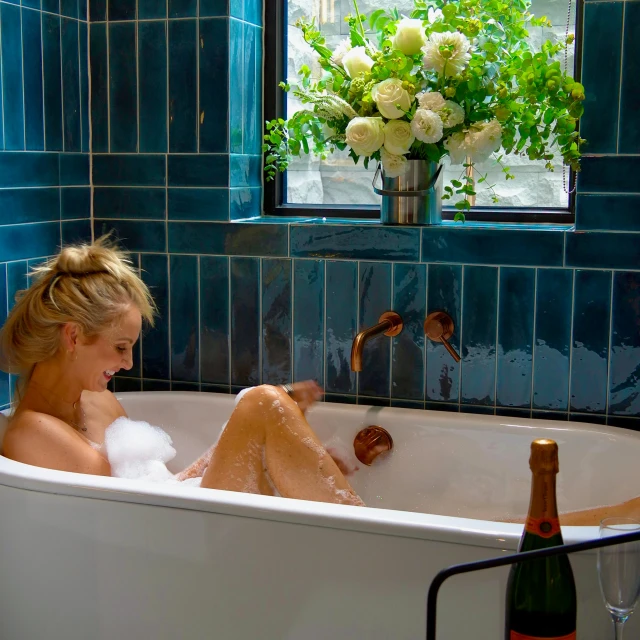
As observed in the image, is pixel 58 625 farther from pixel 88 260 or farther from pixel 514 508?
pixel 514 508

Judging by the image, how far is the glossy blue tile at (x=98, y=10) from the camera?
275cm

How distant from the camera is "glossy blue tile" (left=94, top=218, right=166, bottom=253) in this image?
9.09 ft

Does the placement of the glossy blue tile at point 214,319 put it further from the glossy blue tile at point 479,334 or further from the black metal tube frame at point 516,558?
the black metal tube frame at point 516,558

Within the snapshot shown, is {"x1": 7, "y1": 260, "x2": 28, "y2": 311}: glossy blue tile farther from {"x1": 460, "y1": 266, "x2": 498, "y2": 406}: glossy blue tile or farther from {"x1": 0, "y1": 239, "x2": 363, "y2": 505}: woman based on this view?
{"x1": 460, "y1": 266, "x2": 498, "y2": 406}: glossy blue tile

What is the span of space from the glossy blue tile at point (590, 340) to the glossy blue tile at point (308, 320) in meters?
0.69

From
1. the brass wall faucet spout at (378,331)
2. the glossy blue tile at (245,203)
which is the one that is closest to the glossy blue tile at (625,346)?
the brass wall faucet spout at (378,331)

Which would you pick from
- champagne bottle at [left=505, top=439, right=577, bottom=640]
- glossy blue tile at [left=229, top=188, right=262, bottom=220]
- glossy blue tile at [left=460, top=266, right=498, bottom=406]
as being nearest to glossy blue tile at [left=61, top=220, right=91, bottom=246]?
glossy blue tile at [left=229, top=188, right=262, bottom=220]

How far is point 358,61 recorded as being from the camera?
2.42 metres

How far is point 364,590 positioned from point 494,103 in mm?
1346

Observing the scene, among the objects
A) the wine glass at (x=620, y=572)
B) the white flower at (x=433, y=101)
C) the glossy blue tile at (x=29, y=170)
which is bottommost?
the wine glass at (x=620, y=572)

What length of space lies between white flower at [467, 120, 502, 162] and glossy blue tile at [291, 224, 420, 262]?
0.26 meters

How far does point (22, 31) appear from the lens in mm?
2473

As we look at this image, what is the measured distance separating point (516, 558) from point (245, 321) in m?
1.87

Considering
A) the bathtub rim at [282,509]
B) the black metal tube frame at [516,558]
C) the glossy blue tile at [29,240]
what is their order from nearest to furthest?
the black metal tube frame at [516,558] → the bathtub rim at [282,509] → the glossy blue tile at [29,240]
